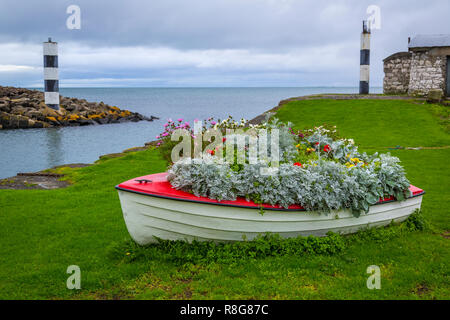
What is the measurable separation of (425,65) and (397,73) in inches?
106

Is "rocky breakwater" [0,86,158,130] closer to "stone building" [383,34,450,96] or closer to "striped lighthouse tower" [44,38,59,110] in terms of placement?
"striped lighthouse tower" [44,38,59,110]

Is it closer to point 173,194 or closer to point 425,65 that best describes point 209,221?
point 173,194

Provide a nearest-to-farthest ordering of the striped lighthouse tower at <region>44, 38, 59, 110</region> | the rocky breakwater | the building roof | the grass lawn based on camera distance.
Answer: the grass lawn
the building roof
the striped lighthouse tower at <region>44, 38, 59, 110</region>
the rocky breakwater

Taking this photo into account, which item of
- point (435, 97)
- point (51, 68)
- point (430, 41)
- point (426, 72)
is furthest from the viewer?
point (51, 68)

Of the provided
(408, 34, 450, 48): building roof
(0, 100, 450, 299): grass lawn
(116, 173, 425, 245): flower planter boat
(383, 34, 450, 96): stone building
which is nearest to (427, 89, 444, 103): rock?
(383, 34, 450, 96): stone building

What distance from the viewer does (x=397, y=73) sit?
91.4 ft

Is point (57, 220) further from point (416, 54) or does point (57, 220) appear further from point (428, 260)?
point (416, 54)

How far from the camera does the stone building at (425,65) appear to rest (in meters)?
24.7

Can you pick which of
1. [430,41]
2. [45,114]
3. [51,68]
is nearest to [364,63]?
[430,41]

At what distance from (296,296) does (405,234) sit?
2843 millimetres

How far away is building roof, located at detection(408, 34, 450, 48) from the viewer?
24.9 metres

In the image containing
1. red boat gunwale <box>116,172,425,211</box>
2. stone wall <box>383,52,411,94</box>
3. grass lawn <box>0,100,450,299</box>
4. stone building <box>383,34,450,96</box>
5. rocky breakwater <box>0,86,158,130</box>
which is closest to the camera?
grass lawn <box>0,100,450,299</box>

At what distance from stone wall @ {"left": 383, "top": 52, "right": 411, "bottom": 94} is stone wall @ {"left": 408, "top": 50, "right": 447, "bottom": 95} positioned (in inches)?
49.4

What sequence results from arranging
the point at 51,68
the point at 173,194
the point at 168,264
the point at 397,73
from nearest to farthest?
1. the point at 173,194
2. the point at 168,264
3. the point at 397,73
4. the point at 51,68
